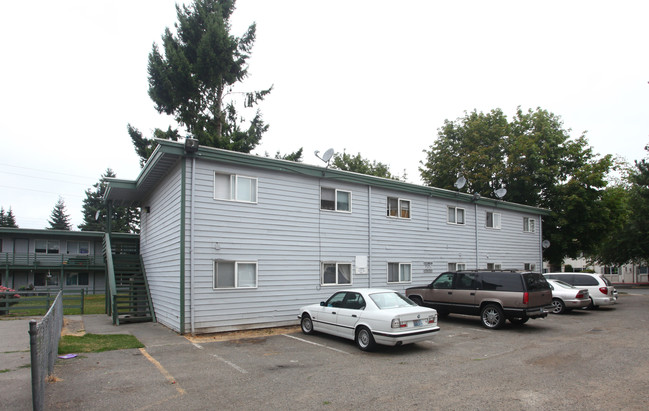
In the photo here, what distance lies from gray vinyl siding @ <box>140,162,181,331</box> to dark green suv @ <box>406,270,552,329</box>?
880cm

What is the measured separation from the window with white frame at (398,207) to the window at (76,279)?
31.5 metres

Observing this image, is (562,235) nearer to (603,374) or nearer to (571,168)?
(571,168)

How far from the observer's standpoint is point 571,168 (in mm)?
28844

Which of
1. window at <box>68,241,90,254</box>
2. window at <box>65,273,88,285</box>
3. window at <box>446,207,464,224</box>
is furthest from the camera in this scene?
window at <box>65,273,88,285</box>

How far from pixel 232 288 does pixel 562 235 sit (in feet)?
78.8

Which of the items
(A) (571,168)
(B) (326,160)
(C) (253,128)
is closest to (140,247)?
(B) (326,160)

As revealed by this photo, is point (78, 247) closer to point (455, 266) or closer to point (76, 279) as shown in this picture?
point (76, 279)

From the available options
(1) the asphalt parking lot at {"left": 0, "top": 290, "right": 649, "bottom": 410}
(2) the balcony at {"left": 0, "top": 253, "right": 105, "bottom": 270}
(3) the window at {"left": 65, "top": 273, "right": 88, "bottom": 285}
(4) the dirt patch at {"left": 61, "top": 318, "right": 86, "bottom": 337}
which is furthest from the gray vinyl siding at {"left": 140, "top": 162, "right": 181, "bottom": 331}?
(3) the window at {"left": 65, "top": 273, "right": 88, "bottom": 285}

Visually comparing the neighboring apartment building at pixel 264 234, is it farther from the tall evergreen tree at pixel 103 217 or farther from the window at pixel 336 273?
the tall evergreen tree at pixel 103 217

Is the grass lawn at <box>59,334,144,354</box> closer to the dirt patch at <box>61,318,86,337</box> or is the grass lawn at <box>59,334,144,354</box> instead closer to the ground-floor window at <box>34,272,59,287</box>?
the dirt patch at <box>61,318,86,337</box>

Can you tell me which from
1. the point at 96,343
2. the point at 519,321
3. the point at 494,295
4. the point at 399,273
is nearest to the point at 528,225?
the point at 399,273

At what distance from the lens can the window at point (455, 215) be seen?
20094 mm

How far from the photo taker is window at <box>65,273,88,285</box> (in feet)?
118

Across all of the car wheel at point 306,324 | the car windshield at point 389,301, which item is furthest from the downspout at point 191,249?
the car windshield at point 389,301
